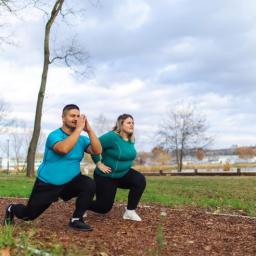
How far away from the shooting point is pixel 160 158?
81812 mm

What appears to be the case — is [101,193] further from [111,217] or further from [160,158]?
[160,158]

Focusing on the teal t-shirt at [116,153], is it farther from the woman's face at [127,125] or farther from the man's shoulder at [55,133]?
the man's shoulder at [55,133]

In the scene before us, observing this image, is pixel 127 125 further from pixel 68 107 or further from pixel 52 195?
pixel 52 195

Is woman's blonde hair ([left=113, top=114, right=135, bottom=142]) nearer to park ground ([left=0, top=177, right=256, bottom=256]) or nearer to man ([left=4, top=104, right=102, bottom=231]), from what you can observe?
man ([left=4, top=104, right=102, bottom=231])

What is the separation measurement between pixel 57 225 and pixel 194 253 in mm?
1938

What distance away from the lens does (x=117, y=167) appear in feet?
21.8

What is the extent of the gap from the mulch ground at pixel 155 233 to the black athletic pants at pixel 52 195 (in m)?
0.20

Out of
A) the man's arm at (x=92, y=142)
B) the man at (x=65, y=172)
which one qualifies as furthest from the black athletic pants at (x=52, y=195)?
the man's arm at (x=92, y=142)

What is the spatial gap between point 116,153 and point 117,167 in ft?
0.64

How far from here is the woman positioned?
21.6 feet

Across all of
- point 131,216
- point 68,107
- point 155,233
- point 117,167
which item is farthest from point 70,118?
point 131,216

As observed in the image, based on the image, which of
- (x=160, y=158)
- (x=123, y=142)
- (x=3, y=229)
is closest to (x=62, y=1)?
(x=123, y=142)

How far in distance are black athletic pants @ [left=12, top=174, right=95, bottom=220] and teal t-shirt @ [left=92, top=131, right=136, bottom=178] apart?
681 millimetres

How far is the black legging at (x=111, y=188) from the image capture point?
6.66m
